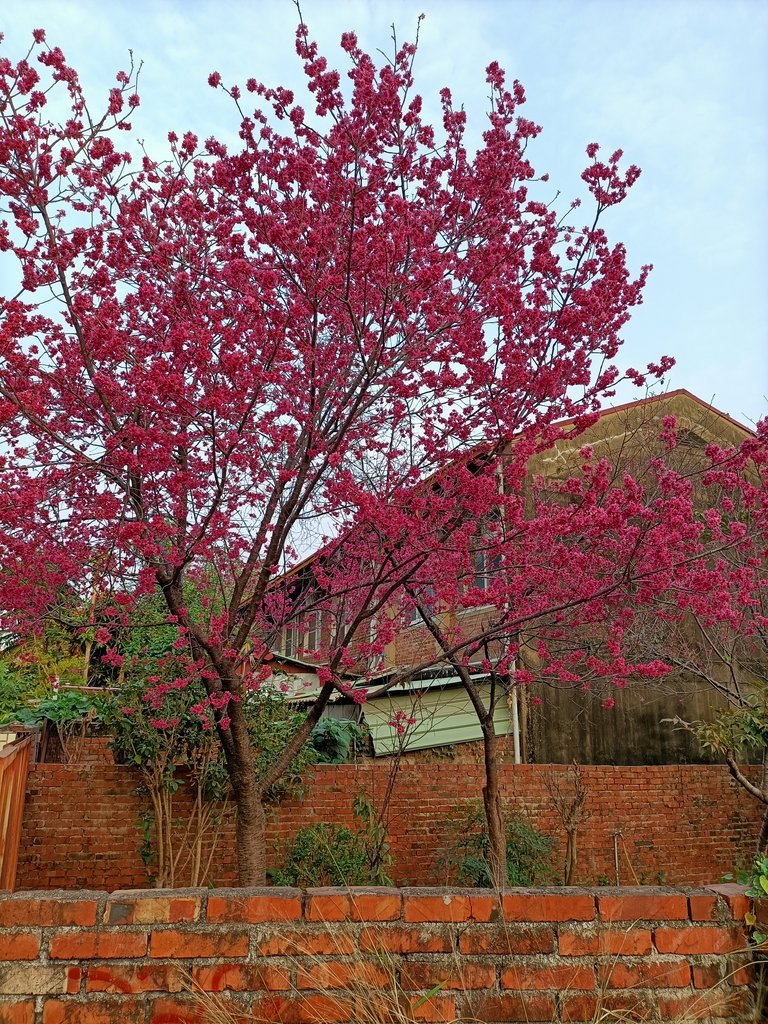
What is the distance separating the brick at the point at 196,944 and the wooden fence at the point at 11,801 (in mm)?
2988

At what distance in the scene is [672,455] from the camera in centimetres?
1159

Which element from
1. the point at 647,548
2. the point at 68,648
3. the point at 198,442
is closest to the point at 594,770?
the point at 647,548

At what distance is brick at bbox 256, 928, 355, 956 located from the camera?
2.61m

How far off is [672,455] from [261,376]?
8302 millimetres

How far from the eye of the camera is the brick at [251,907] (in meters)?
2.63

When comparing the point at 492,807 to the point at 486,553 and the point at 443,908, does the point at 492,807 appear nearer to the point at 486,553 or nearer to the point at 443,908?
the point at 486,553

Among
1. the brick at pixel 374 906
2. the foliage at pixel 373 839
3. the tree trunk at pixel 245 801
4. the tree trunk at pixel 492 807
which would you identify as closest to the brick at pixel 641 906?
the brick at pixel 374 906

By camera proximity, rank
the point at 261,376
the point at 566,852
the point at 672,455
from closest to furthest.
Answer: the point at 261,376 → the point at 566,852 → the point at 672,455

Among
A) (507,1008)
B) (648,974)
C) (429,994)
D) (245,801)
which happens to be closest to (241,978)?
(429,994)

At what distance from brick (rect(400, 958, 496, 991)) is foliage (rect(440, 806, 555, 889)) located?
17.6 ft

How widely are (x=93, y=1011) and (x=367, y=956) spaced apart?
0.85 meters

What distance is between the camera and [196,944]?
259 centimetres

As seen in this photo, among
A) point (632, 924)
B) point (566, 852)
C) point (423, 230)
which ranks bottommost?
point (566, 852)

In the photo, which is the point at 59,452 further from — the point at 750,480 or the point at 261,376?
the point at 750,480
